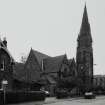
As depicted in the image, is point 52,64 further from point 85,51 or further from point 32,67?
point 85,51

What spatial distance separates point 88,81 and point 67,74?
1763cm

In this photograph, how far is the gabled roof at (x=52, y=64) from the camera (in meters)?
72.4

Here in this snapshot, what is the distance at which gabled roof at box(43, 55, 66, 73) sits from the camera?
72.4 m

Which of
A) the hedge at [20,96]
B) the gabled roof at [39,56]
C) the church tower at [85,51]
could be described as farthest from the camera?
the church tower at [85,51]

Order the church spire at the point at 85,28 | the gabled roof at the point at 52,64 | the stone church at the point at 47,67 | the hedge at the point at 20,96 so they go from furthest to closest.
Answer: the church spire at the point at 85,28
the gabled roof at the point at 52,64
the stone church at the point at 47,67
the hedge at the point at 20,96

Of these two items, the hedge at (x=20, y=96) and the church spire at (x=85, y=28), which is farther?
the church spire at (x=85, y=28)

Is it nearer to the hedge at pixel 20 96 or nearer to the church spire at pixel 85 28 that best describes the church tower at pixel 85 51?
the church spire at pixel 85 28

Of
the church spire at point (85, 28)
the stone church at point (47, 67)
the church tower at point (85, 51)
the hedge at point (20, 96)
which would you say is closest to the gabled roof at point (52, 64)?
the stone church at point (47, 67)

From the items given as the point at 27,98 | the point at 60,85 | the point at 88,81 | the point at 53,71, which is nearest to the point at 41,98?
the point at 27,98

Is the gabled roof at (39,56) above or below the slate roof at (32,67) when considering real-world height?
above

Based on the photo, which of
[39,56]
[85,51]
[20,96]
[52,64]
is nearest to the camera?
[20,96]

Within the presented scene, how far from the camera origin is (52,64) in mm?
75188

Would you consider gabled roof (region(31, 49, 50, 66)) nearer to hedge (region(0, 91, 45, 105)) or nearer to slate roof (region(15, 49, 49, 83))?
slate roof (region(15, 49, 49, 83))

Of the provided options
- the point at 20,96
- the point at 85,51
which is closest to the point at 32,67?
the point at 85,51
